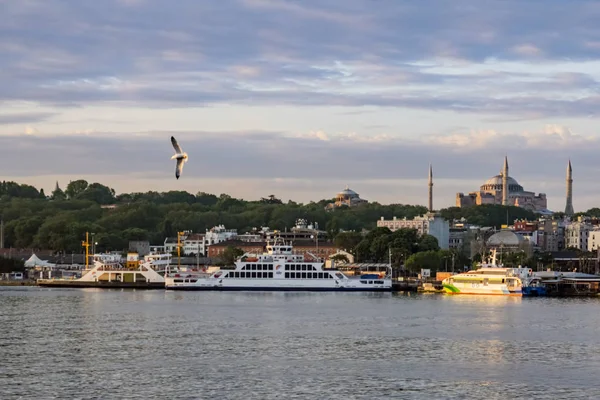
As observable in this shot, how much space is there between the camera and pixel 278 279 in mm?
89938

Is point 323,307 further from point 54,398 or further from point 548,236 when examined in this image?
point 548,236

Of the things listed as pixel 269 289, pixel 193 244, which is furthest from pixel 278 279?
pixel 193 244

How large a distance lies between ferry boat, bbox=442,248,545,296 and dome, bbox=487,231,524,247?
48.0 m

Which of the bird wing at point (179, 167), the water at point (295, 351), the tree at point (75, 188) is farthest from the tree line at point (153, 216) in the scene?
the bird wing at point (179, 167)

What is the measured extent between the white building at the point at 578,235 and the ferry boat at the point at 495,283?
66.6 meters

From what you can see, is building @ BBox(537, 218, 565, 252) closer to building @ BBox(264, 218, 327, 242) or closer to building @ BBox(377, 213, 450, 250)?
building @ BBox(377, 213, 450, 250)

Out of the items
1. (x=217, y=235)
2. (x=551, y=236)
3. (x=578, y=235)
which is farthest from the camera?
(x=551, y=236)

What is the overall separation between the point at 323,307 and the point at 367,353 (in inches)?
988

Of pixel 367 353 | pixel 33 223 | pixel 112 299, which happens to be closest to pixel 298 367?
pixel 367 353

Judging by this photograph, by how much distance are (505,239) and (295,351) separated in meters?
99.8

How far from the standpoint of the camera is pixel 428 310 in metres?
65.5

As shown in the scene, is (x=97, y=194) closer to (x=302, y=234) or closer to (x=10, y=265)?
(x=302, y=234)

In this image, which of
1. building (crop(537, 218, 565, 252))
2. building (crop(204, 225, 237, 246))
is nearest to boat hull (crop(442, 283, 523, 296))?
building (crop(204, 225, 237, 246))

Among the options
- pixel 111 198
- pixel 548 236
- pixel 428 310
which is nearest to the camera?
pixel 428 310
